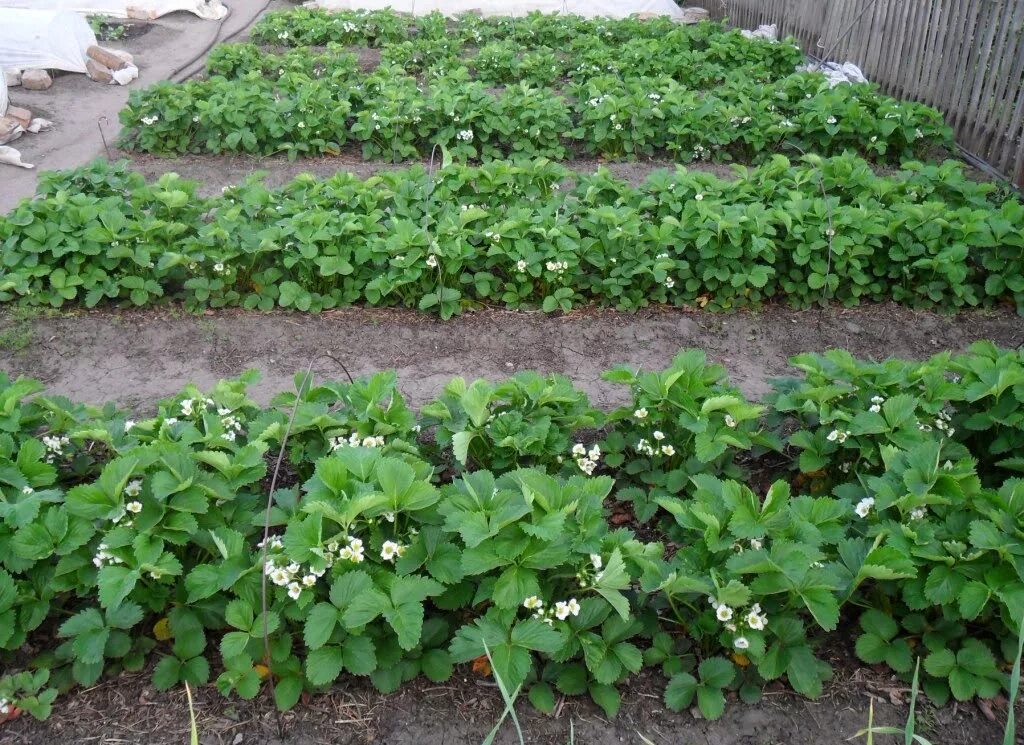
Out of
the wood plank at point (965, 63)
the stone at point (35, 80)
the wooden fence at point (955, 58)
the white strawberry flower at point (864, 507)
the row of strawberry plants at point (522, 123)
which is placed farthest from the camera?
the stone at point (35, 80)

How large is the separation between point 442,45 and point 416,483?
9.06m

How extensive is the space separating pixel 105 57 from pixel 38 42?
2.65 feet

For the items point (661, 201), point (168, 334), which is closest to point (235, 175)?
point (168, 334)

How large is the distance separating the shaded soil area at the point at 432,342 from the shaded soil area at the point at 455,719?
1803 millimetres

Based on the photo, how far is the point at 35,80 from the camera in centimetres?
942

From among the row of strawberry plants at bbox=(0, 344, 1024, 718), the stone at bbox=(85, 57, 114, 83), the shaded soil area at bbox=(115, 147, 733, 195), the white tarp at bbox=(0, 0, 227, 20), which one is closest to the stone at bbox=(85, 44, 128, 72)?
the stone at bbox=(85, 57, 114, 83)

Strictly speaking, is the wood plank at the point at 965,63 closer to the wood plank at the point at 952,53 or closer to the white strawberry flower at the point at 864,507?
the wood plank at the point at 952,53

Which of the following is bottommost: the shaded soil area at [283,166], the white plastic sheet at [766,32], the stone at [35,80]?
the shaded soil area at [283,166]

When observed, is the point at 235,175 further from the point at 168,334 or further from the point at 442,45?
the point at 442,45

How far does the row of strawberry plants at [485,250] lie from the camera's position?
4516mm

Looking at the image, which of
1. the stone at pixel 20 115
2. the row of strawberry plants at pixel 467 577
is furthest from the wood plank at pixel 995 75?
the stone at pixel 20 115

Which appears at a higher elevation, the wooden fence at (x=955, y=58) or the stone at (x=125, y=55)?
the wooden fence at (x=955, y=58)

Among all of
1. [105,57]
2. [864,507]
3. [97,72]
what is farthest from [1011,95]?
[105,57]

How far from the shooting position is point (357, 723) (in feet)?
7.32
